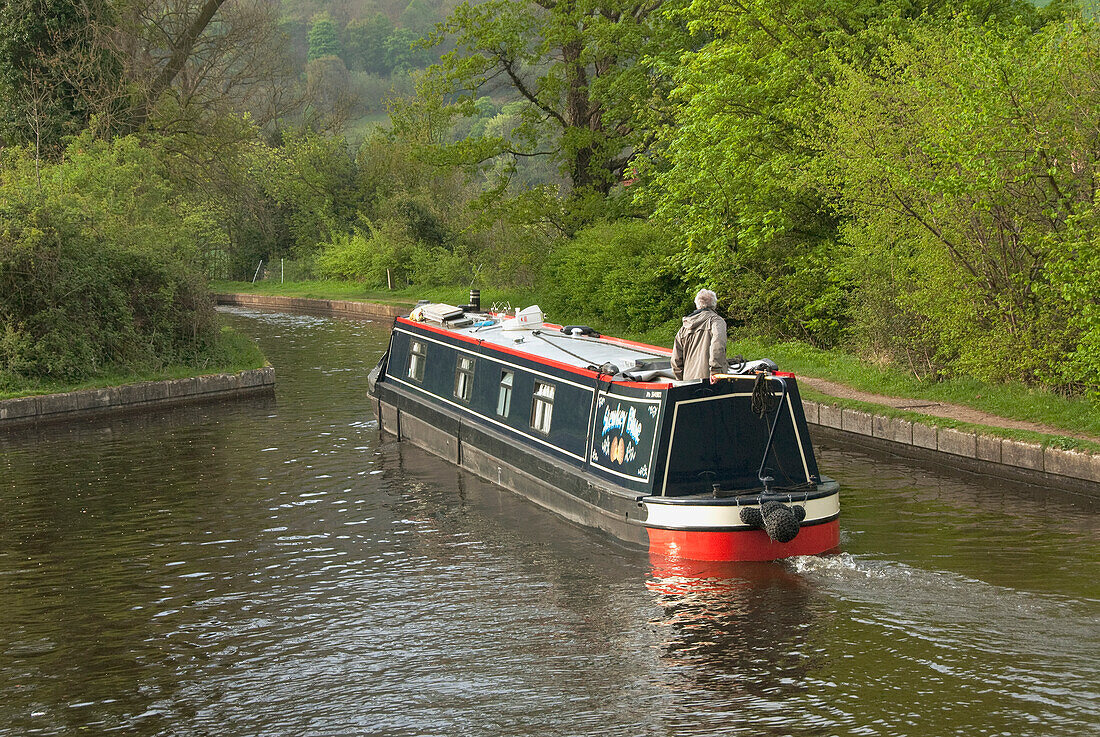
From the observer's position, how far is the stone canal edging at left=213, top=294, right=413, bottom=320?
32691mm

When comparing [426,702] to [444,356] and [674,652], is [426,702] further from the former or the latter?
[444,356]

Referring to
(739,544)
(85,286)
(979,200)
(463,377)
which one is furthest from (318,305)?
(739,544)

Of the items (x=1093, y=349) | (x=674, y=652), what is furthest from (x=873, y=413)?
(x=674, y=652)

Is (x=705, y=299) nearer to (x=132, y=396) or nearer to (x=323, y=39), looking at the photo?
(x=132, y=396)

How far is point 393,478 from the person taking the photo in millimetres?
12688

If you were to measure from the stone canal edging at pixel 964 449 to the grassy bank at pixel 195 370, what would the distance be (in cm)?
1083

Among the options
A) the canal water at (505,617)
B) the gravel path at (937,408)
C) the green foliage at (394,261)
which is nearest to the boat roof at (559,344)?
the canal water at (505,617)

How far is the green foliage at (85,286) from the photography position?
17.4m

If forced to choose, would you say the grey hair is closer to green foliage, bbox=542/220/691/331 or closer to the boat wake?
the boat wake

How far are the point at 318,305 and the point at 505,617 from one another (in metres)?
29.7

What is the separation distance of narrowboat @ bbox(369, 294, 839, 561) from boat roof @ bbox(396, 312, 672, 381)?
0.04 metres

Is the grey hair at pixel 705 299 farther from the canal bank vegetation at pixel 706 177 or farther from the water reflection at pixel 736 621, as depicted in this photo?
the canal bank vegetation at pixel 706 177

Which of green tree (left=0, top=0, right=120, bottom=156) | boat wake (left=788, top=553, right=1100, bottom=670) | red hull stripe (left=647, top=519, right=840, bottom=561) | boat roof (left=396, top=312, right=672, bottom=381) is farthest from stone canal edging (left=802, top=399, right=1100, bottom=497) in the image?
green tree (left=0, top=0, right=120, bottom=156)

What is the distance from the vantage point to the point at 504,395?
40.2 ft
